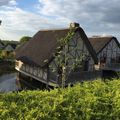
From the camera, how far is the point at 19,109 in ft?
18.9

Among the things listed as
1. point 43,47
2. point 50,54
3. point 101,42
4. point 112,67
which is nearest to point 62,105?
point 50,54

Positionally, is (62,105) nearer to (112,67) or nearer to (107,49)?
(112,67)

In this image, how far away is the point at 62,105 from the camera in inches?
255

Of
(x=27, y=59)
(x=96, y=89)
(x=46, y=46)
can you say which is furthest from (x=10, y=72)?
(x=96, y=89)

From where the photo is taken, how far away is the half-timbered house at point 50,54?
32.4 metres

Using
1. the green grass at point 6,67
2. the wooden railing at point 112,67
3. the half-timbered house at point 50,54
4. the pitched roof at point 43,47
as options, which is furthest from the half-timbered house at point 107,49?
the green grass at point 6,67

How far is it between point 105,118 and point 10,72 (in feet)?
Result: 142

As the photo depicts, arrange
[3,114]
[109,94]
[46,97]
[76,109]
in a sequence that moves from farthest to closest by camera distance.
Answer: [109,94] < [46,97] < [76,109] < [3,114]

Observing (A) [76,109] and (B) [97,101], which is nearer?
(A) [76,109]

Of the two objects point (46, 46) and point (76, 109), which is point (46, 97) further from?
point (46, 46)

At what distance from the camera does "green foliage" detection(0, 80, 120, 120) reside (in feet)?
18.6

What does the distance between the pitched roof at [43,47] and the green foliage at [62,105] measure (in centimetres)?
2337

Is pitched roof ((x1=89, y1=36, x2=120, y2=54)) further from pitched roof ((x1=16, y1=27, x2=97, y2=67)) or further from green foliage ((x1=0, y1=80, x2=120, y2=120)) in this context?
green foliage ((x1=0, y1=80, x2=120, y2=120))

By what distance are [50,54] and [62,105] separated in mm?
26364
